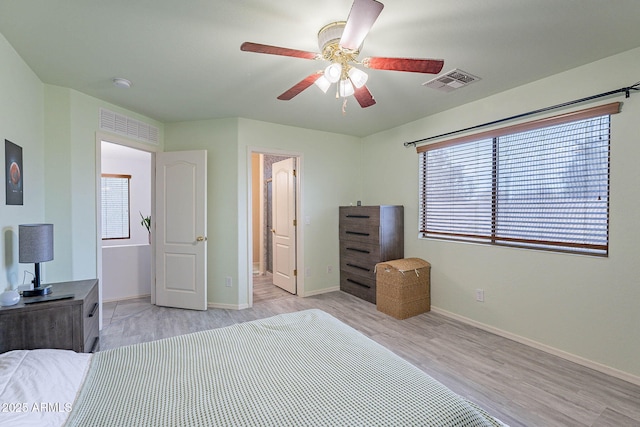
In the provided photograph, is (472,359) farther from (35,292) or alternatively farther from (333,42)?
(35,292)

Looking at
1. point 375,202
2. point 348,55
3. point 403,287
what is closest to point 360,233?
point 375,202

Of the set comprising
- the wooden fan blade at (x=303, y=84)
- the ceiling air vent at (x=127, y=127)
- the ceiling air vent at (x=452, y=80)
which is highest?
the ceiling air vent at (x=452, y=80)

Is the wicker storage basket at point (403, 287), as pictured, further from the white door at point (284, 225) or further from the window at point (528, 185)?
the white door at point (284, 225)

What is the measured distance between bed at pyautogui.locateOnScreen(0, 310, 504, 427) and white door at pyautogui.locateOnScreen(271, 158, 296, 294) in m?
2.78

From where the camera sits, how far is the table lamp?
1.90 m

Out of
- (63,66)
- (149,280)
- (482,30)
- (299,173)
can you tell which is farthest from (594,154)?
(149,280)

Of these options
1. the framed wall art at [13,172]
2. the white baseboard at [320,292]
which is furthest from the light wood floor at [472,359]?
the framed wall art at [13,172]

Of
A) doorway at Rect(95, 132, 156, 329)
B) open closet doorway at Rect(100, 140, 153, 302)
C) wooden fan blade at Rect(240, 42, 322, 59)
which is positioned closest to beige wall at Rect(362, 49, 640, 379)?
wooden fan blade at Rect(240, 42, 322, 59)

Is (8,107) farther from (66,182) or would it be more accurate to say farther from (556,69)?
(556,69)

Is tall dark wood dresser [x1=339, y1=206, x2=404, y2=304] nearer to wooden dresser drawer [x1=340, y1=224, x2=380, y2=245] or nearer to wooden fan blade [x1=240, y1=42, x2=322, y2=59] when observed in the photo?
wooden dresser drawer [x1=340, y1=224, x2=380, y2=245]

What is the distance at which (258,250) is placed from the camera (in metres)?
6.18

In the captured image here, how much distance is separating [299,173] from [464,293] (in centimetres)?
255

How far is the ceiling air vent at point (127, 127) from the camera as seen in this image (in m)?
3.00

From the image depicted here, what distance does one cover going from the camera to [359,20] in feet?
4.30
